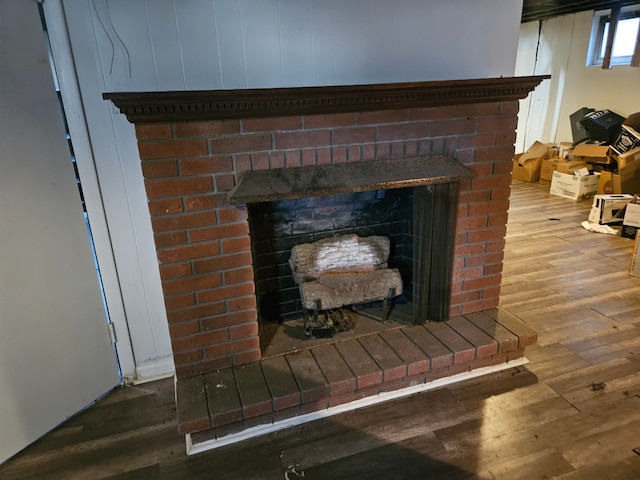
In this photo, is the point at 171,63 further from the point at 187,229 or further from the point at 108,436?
the point at 108,436

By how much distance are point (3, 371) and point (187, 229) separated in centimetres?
85

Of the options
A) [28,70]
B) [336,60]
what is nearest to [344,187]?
[336,60]

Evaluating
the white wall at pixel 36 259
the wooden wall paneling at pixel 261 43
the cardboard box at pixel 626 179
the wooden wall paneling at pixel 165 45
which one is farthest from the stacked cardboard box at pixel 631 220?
the white wall at pixel 36 259

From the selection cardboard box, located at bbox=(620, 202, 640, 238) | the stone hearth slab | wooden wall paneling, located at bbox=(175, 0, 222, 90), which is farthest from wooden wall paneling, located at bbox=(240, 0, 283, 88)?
cardboard box, located at bbox=(620, 202, 640, 238)

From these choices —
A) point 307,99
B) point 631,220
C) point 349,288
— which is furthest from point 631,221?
point 307,99

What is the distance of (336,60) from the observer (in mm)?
1780

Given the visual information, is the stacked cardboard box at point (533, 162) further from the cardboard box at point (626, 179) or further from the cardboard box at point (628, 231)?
the cardboard box at point (628, 231)

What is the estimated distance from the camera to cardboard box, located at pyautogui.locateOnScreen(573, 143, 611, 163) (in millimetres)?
4750

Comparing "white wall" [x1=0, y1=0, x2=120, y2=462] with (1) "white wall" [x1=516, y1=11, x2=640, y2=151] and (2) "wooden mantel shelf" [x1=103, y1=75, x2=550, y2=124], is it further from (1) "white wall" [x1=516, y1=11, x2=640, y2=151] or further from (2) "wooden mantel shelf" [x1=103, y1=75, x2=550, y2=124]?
(1) "white wall" [x1=516, y1=11, x2=640, y2=151]

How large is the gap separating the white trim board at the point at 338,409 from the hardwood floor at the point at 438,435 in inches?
1.0

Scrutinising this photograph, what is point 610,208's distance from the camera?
12.9ft

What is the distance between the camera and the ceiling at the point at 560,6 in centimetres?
→ 456

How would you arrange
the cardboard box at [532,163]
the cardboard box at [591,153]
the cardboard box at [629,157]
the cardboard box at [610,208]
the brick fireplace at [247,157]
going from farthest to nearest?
the cardboard box at [532,163], the cardboard box at [591,153], the cardboard box at [629,157], the cardboard box at [610,208], the brick fireplace at [247,157]

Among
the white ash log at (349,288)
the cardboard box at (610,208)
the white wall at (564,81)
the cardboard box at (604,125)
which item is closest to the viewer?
the white ash log at (349,288)
